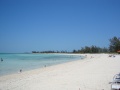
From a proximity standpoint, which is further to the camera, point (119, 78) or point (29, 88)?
point (29, 88)

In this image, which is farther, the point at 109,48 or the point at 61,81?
the point at 109,48

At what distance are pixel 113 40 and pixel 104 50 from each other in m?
37.0

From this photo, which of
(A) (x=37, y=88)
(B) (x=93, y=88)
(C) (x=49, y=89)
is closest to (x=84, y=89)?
(B) (x=93, y=88)

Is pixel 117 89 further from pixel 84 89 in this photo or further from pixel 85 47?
pixel 85 47

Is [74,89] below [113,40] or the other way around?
below

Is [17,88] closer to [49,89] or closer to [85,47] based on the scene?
[49,89]

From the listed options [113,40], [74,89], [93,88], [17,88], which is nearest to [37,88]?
[17,88]

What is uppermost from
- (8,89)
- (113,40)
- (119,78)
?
(113,40)

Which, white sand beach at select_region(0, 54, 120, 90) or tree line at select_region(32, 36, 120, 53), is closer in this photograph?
white sand beach at select_region(0, 54, 120, 90)

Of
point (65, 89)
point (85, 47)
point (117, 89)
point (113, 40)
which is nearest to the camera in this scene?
point (117, 89)

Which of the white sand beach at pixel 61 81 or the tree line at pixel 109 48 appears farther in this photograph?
the tree line at pixel 109 48

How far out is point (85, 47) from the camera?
113 meters

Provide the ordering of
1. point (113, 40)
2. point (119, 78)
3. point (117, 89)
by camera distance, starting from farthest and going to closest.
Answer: point (113, 40), point (119, 78), point (117, 89)

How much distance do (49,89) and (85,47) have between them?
106 meters
